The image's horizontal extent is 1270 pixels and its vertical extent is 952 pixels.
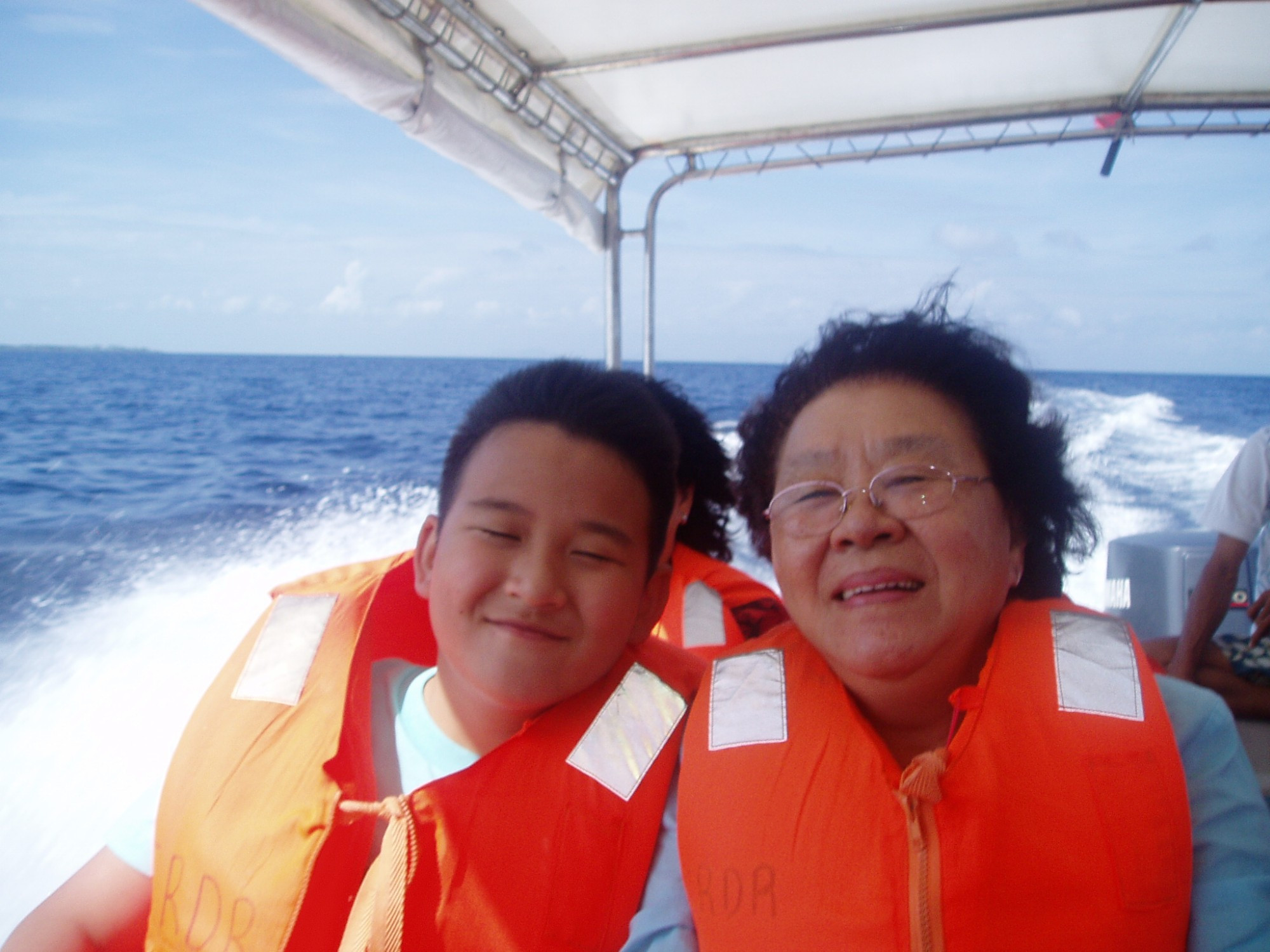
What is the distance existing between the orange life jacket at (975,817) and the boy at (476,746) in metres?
0.15

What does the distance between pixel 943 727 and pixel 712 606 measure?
0.77m

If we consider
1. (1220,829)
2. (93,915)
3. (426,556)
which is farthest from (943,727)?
(93,915)

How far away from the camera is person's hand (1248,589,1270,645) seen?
225 centimetres

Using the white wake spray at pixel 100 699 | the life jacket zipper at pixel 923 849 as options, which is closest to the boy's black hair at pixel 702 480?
the life jacket zipper at pixel 923 849

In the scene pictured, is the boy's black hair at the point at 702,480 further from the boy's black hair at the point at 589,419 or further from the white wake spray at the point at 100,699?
the white wake spray at the point at 100,699

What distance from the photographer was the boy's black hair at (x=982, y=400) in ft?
3.77

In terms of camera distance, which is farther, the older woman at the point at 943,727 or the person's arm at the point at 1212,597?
the person's arm at the point at 1212,597

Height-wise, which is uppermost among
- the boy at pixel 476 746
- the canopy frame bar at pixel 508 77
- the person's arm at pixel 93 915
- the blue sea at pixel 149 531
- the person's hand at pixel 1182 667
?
the canopy frame bar at pixel 508 77

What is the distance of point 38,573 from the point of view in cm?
427

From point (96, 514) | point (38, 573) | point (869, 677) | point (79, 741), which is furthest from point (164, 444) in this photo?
point (869, 677)

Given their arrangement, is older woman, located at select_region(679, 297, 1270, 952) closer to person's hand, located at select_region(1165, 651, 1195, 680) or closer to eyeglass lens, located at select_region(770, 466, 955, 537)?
eyeglass lens, located at select_region(770, 466, 955, 537)

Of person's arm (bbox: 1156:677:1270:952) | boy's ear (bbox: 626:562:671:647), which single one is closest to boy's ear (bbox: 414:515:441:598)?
boy's ear (bbox: 626:562:671:647)

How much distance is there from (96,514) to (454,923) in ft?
19.5

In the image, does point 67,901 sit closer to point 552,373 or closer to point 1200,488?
point 552,373
